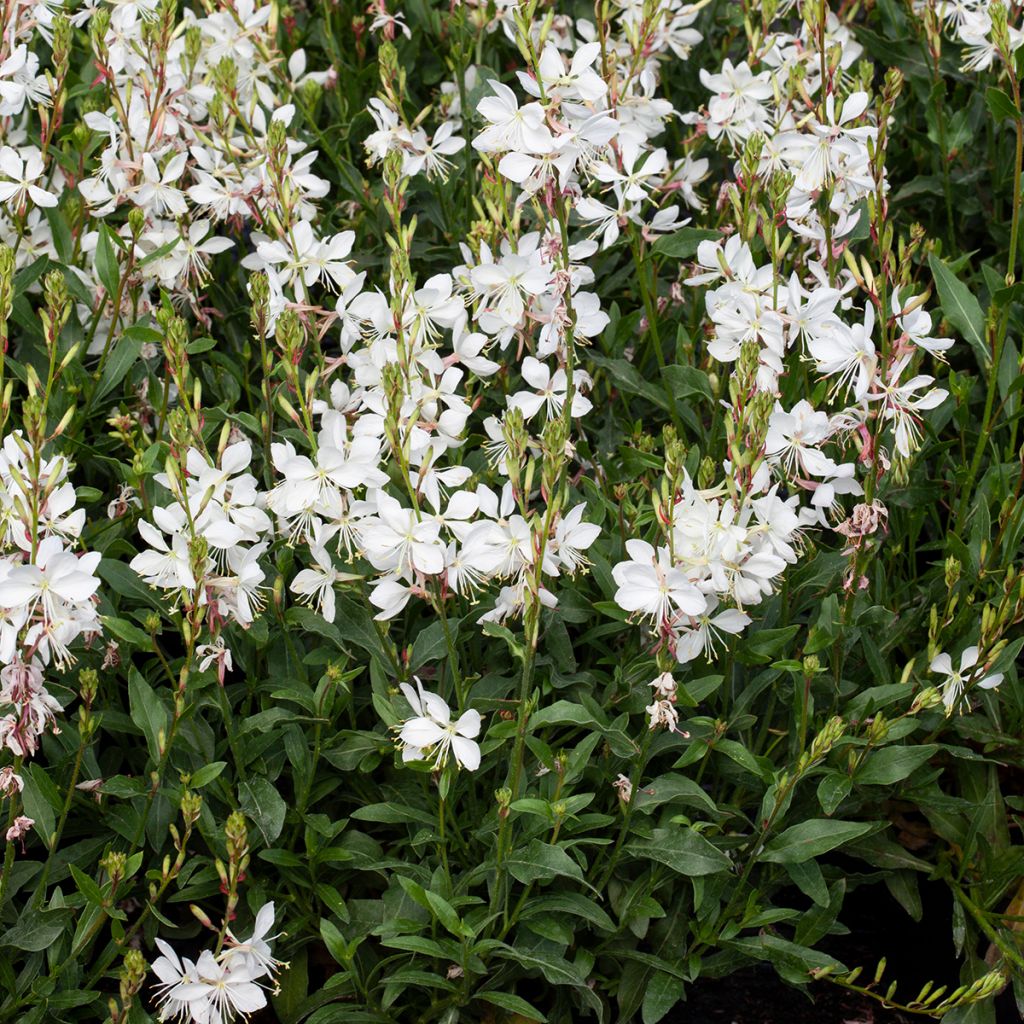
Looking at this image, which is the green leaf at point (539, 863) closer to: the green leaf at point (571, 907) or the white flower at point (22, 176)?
the green leaf at point (571, 907)

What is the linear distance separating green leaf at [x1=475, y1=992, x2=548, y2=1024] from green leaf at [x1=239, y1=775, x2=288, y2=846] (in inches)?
19.3

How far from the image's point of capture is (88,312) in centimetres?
338

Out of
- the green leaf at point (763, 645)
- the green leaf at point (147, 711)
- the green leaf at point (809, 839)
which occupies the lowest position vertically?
the green leaf at point (809, 839)

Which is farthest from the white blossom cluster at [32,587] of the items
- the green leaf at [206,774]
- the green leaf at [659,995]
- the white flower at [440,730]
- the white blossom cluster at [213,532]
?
the green leaf at [659,995]

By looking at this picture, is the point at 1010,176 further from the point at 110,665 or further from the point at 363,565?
the point at 110,665

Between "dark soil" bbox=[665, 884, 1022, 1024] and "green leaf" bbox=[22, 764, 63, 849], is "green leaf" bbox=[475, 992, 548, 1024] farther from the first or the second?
"green leaf" bbox=[22, 764, 63, 849]

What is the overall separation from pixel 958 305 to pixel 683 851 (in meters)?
1.44

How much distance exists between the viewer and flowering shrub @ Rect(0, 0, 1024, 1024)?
238 cm

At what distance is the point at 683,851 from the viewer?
99.0 inches

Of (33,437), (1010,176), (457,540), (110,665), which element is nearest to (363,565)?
(457,540)

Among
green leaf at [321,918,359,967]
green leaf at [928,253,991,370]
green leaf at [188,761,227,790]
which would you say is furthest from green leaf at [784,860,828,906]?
green leaf at [928,253,991,370]

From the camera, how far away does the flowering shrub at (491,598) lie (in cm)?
238

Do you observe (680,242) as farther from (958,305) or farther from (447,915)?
(447,915)

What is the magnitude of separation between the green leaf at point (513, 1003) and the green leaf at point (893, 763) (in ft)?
2.51
